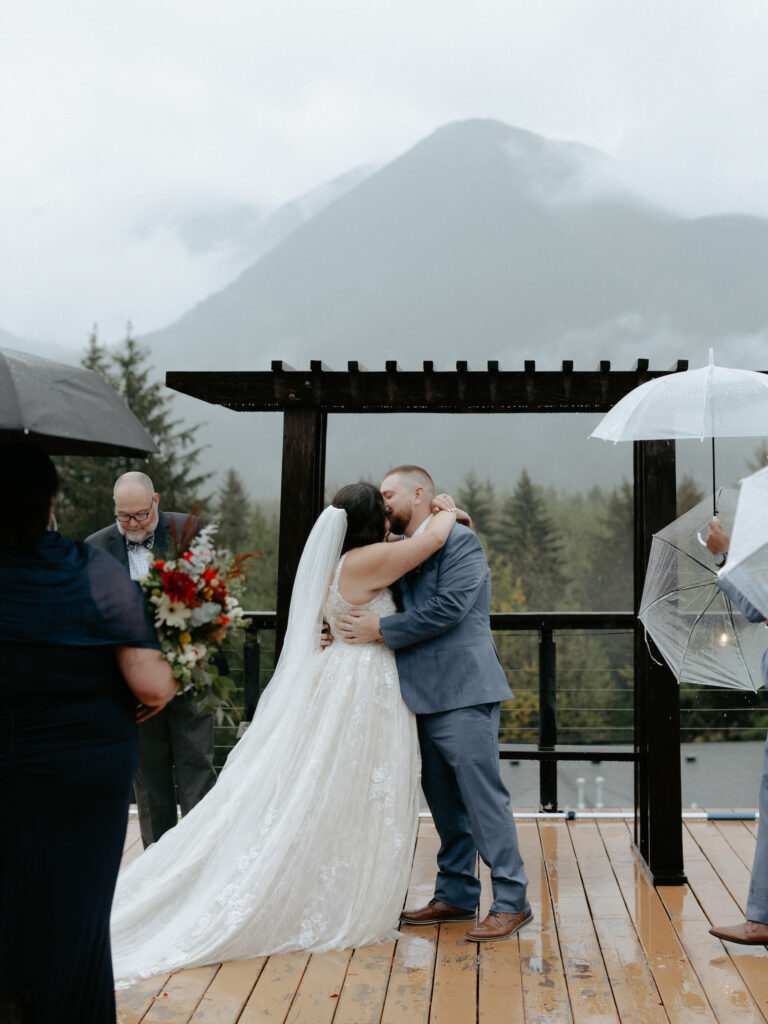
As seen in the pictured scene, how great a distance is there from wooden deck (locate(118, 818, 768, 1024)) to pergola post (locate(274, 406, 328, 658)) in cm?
134

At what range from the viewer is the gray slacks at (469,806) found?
349cm

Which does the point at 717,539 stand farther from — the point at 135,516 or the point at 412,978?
the point at 135,516

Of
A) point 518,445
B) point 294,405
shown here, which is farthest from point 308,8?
point 294,405

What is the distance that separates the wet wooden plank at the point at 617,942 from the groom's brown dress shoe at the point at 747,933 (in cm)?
27

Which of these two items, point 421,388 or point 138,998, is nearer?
point 138,998

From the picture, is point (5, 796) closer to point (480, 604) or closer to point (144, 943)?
point (144, 943)

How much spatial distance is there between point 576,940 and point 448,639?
3.57 feet

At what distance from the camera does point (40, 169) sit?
5972 cm

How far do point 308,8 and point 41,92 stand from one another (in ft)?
52.8

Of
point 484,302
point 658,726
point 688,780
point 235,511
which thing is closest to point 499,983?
point 658,726

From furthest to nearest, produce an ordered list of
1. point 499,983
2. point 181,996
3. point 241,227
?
point 241,227 → point 499,983 → point 181,996

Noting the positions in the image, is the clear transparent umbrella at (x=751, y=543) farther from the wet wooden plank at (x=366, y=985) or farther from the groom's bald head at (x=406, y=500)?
the wet wooden plank at (x=366, y=985)

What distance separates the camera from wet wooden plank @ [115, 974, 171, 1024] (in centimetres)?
282

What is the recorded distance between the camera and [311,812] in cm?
340
